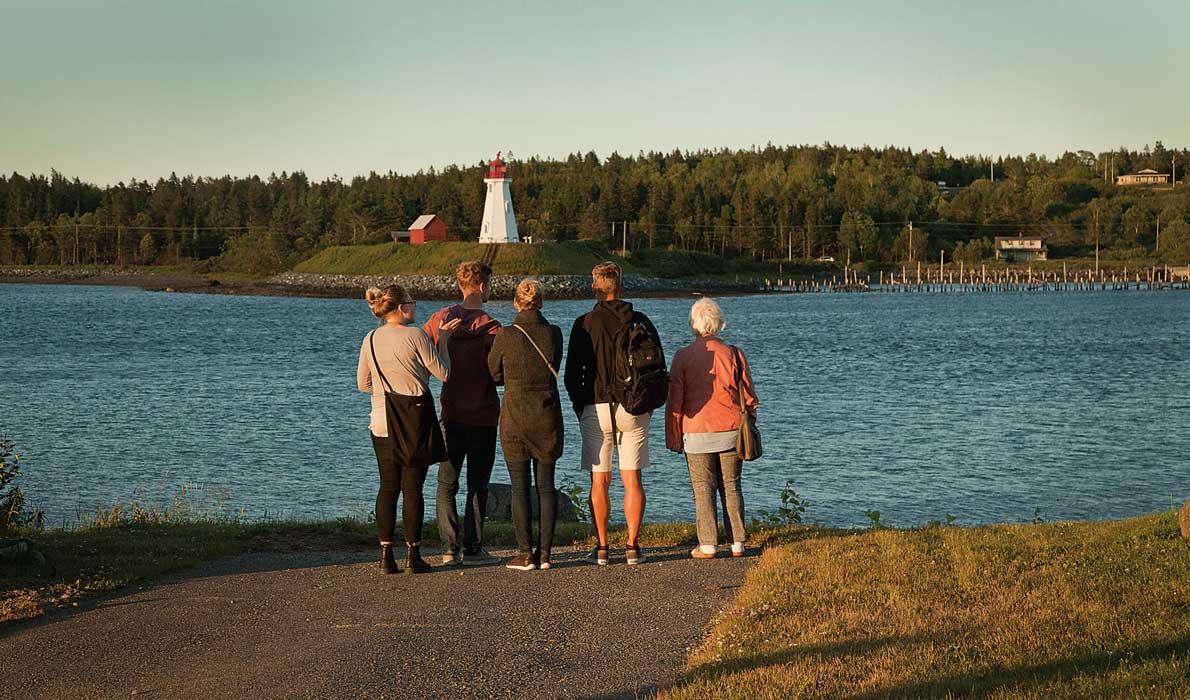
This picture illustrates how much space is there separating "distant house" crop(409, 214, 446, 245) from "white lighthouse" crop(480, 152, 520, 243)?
1342 centimetres

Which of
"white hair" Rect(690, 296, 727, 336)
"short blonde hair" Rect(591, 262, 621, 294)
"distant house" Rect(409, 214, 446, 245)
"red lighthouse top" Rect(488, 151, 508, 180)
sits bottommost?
"white hair" Rect(690, 296, 727, 336)

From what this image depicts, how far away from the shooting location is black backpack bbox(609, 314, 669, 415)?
9266 mm

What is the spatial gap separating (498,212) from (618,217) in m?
39.3

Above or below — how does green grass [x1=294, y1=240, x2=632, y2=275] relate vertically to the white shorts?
above

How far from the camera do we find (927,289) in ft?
514

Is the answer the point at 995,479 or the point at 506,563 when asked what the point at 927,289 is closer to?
the point at 995,479

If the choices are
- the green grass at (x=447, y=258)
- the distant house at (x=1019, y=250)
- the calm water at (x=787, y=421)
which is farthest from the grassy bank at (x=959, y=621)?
the distant house at (x=1019, y=250)

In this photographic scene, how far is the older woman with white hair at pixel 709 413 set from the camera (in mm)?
9633

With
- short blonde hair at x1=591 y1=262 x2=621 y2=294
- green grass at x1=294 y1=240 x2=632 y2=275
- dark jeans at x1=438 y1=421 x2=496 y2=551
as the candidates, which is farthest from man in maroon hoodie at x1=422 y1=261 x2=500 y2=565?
green grass at x1=294 y1=240 x2=632 y2=275

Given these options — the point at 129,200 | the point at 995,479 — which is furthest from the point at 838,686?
the point at 129,200

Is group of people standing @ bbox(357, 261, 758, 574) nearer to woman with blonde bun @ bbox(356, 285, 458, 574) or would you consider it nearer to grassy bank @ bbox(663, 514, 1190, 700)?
woman with blonde bun @ bbox(356, 285, 458, 574)

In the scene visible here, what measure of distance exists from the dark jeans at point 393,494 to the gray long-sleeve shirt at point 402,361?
0.27 m

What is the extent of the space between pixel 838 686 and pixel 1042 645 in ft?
4.60

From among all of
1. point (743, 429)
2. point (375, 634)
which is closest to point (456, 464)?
point (743, 429)
